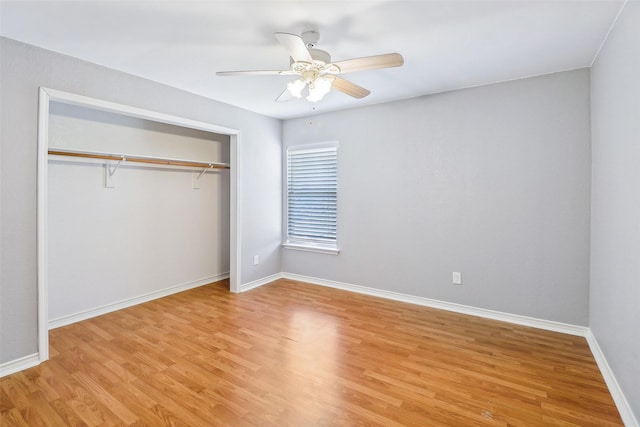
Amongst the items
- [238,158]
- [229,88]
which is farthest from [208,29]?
[238,158]

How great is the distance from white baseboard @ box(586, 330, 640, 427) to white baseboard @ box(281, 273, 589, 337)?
211 mm

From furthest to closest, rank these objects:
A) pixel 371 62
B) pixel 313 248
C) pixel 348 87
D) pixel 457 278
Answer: pixel 313 248 < pixel 457 278 < pixel 348 87 < pixel 371 62

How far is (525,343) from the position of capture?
107 inches

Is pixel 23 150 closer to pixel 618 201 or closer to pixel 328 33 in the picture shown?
pixel 328 33

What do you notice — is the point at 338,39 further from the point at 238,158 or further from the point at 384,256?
the point at 384,256

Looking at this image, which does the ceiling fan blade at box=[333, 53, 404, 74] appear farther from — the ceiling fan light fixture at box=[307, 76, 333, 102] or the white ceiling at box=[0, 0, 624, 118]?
the white ceiling at box=[0, 0, 624, 118]

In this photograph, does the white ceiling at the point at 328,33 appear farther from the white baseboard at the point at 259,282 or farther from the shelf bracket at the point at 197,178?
the white baseboard at the point at 259,282

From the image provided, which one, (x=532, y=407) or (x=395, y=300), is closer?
(x=532, y=407)

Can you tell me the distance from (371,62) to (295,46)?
1.64 feet

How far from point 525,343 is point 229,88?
373cm

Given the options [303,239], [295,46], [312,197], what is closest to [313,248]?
[303,239]

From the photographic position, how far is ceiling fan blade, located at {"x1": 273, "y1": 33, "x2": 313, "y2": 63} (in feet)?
5.65

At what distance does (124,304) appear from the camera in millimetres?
3598

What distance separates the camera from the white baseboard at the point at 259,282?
425 centimetres
